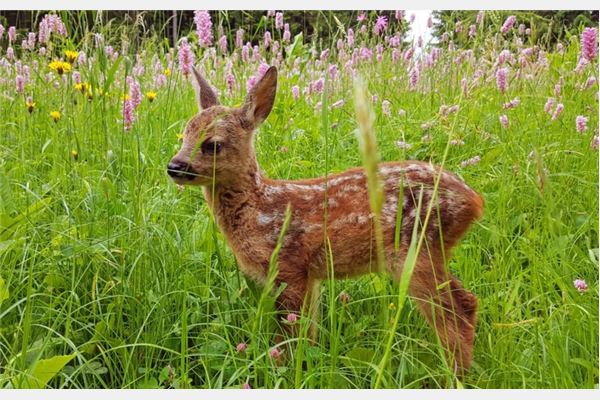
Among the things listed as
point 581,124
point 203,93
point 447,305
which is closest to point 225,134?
point 203,93

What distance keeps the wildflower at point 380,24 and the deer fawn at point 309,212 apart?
0.41 metres

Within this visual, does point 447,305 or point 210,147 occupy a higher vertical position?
point 210,147

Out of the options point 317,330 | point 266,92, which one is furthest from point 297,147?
point 317,330

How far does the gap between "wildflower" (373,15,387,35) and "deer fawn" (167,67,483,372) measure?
0.41 metres

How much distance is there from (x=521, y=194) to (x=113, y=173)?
42.3 inches

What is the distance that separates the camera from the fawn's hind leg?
169 centimetres

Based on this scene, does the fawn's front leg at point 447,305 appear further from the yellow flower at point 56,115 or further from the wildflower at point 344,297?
the yellow flower at point 56,115

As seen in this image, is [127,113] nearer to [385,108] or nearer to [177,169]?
[177,169]

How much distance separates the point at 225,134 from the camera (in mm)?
1930

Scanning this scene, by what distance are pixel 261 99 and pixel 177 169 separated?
1.07 feet

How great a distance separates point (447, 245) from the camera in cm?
186

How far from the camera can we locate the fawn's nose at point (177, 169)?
173cm

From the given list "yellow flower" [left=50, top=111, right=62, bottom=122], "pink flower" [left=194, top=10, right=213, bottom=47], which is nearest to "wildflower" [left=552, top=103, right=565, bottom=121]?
"pink flower" [left=194, top=10, right=213, bottom=47]

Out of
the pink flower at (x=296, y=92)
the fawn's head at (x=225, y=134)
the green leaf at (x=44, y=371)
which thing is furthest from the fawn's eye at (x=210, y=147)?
the green leaf at (x=44, y=371)
